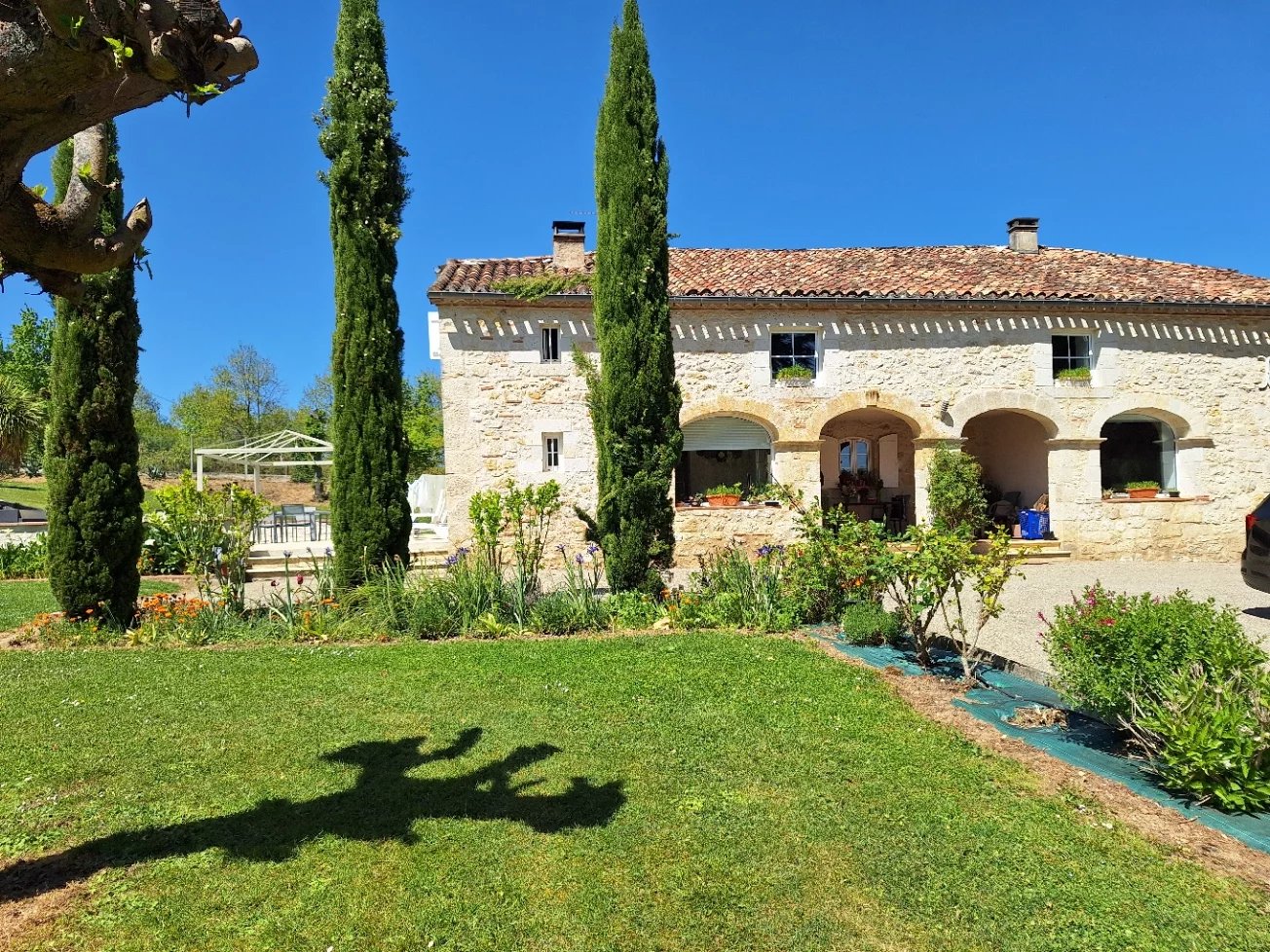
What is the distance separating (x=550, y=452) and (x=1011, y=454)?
35.5 ft

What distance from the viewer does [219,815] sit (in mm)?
3406

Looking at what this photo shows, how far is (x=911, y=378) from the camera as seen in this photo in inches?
538

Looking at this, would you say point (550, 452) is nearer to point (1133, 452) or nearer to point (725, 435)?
point (725, 435)

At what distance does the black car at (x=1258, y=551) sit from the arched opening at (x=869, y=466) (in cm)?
805

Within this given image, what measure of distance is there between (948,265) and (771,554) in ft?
33.6

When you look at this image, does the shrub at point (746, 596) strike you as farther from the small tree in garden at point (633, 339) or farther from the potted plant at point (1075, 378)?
the potted plant at point (1075, 378)

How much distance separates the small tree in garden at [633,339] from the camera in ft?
27.9


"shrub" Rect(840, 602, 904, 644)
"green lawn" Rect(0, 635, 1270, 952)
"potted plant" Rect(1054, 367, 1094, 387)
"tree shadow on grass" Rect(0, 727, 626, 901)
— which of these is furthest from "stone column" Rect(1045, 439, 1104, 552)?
"tree shadow on grass" Rect(0, 727, 626, 901)

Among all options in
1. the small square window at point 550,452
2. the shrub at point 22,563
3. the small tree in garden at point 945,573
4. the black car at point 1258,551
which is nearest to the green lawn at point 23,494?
the shrub at point 22,563

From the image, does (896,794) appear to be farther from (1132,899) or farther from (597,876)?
(597,876)

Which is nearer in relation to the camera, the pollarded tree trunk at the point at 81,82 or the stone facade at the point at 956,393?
the pollarded tree trunk at the point at 81,82

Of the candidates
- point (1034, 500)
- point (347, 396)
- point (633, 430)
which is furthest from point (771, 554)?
point (1034, 500)

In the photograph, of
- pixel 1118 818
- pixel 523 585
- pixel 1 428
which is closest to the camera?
pixel 1118 818

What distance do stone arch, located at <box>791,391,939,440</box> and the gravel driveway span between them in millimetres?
3302
